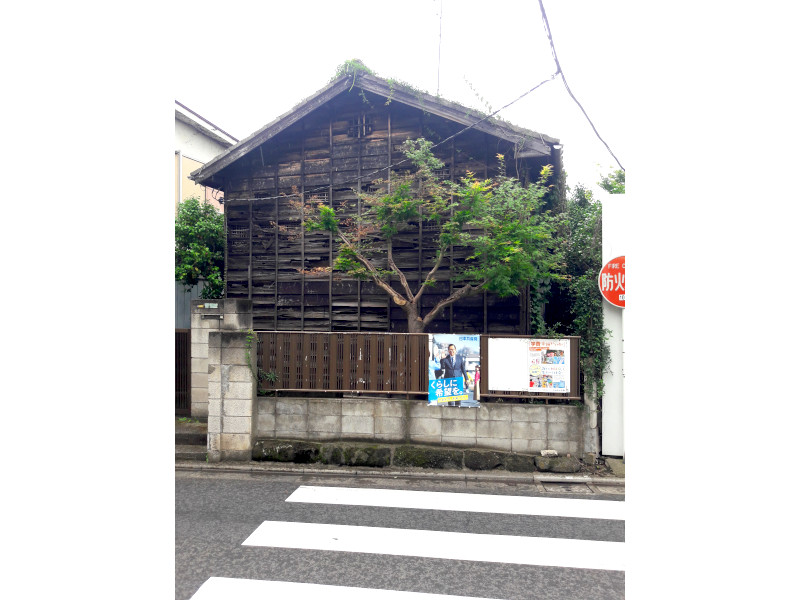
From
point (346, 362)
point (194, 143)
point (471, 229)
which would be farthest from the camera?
point (194, 143)

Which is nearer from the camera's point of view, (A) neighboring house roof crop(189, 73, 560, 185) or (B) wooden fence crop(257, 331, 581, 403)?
(B) wooden fence crop(257, 331, 581, 403)

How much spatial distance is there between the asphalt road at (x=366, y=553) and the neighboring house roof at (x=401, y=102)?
21.1 feet

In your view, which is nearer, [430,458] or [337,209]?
[430,458]

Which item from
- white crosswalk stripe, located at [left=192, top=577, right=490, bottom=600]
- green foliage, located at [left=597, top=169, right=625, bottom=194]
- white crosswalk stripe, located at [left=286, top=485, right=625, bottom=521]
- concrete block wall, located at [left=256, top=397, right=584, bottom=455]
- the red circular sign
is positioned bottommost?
white crosswalk stripe, located at [left=286, top=485, right=625, bottom=521]

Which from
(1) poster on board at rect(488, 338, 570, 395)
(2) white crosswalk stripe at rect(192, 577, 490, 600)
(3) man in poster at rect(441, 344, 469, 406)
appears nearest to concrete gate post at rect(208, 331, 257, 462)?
(3) man in poster at rect(441, 344, 469, 406)

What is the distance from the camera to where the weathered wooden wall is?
9.36m

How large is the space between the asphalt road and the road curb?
1.14 ft

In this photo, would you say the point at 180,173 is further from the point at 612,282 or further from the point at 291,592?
the point at 291,592

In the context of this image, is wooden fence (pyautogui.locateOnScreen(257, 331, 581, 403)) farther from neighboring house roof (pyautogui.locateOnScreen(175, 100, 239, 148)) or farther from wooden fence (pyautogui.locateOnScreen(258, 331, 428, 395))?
neighboring house roof (pyautogui.locateOnScreen(175, 100, 239, 148))

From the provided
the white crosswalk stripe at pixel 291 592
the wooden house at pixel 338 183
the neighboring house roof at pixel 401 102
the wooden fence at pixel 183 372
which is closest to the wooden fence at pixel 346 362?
the wooden house at pixel 338 183

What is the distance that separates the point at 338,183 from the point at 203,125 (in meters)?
8.03

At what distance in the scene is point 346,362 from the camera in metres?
7.84

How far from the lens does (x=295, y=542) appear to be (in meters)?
4.34

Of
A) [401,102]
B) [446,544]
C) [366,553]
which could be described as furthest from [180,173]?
[446,544]
